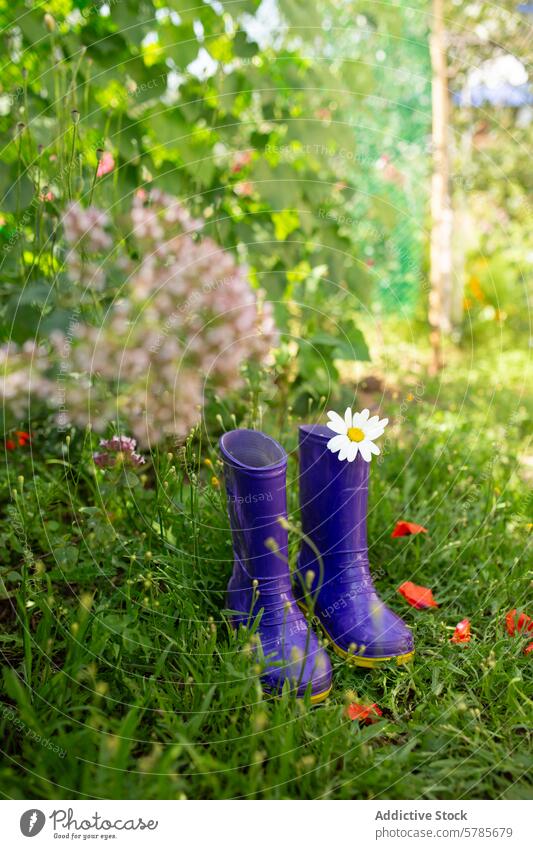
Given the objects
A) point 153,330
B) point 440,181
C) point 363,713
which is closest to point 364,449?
point 363,713

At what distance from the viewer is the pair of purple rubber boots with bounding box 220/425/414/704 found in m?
1.10

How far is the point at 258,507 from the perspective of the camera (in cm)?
113

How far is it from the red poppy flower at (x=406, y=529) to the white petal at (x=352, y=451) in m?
0.31

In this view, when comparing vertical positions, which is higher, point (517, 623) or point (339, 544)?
point (339, 544)

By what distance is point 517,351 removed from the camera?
323 centimetres

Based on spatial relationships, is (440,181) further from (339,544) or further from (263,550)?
(263,550)

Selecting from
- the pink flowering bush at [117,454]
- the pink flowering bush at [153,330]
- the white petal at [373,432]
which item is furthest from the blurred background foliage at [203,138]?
the white petal at [373,432]

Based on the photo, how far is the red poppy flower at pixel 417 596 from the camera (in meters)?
1.29

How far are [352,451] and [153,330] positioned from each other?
78 cm

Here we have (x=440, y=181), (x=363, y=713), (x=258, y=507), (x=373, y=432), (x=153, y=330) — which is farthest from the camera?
(x=440, y=181)

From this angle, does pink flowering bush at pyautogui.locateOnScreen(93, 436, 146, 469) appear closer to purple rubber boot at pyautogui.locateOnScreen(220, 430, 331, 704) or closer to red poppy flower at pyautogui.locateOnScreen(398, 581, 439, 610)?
purple rubber boot at pyautogui.locateOnScreen(220, 430, 331, 704)

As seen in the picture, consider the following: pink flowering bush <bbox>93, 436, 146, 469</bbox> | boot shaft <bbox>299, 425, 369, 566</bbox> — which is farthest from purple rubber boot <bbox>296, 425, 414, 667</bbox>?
pink flowering bush <bbox>93, 436, 146, 469</bbox>

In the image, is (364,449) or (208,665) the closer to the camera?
(208,665)

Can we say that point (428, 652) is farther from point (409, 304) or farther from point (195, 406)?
point (409, 304)
